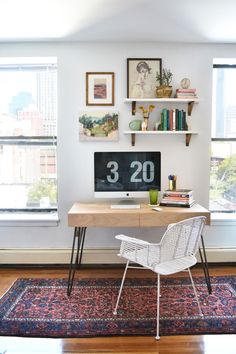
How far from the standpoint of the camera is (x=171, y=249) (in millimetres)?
2355

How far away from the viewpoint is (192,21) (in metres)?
2.99

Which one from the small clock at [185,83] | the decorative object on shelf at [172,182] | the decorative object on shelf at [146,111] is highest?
the small clock at [185,83]

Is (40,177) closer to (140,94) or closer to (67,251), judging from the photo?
(67,251)

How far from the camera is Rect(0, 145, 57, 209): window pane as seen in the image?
3.68m

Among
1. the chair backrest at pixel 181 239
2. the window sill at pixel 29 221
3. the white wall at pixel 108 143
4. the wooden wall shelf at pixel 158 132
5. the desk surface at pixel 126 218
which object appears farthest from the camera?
the window sill at pixel 29 221

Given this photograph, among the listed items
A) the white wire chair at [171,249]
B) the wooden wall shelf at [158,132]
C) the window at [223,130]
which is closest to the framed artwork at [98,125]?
the wooden wall shelf at [158,132]

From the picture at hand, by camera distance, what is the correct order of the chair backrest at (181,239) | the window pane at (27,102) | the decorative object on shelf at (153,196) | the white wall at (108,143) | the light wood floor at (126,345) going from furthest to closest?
the window pane at (27,102) < the white wall at (108,143) < the decorative object on shelf at (153,196) < the chair backrest at (181,239) < the light wood floor at (126,345)

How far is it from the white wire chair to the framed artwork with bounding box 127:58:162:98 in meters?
1.54

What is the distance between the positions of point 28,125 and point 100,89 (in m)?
0.88

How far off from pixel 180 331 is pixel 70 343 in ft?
2.45

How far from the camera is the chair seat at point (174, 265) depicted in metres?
2.32

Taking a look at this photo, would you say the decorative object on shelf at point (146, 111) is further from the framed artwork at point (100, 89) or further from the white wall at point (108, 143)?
the framed artwork at point (100, 89)

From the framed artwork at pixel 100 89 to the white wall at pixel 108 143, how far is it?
5cm

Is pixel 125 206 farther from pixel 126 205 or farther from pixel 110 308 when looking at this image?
pixel 110 308
